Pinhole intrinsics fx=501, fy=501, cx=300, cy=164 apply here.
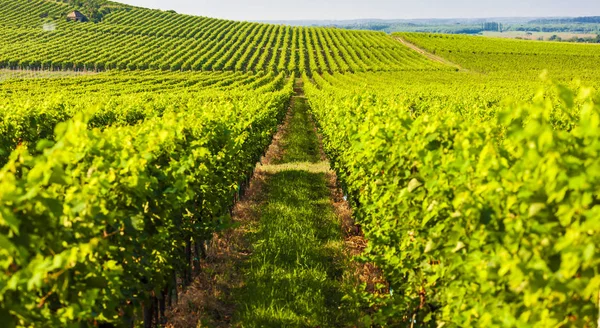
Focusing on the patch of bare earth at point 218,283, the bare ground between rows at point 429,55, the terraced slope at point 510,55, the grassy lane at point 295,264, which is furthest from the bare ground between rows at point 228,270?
the bare ground between rows at point 429,55

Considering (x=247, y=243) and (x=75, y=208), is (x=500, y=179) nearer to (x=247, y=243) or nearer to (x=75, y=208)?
(x=75, y=208)

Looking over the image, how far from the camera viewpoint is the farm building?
10706 cm

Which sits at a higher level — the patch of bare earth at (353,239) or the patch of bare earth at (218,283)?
the patch of bare earth at (218,283)

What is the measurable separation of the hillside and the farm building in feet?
5.73

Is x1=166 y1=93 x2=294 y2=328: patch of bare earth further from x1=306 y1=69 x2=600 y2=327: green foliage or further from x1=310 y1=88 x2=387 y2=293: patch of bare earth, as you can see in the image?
x1=306 y1=69 x2=600 y2=327: green foliage

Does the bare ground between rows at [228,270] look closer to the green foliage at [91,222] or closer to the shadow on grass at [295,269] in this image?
the shadow on grass at [295,269]

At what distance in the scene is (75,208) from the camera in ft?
9.23

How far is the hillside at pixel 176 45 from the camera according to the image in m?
71.2

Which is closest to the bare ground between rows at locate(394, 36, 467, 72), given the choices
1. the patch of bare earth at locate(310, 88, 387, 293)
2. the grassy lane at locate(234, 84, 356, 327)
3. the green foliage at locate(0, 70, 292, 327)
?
the patch of bare earth at locate(310, 88, 387, 293)

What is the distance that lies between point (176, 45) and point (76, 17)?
3451 cm

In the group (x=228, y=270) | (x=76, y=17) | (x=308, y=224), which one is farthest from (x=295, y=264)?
(x=76, y=17)

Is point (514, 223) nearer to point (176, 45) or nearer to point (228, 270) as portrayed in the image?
point (228, 270)

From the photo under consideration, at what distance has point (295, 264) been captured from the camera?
24.2ft

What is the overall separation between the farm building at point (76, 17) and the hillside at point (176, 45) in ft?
5.73
